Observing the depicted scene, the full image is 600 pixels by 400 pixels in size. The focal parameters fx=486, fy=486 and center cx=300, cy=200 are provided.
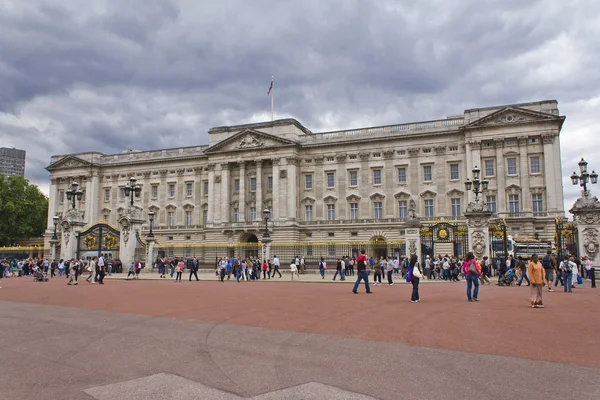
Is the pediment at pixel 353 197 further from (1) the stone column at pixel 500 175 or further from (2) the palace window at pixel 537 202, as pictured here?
(2) the palace window at pixel 537 202

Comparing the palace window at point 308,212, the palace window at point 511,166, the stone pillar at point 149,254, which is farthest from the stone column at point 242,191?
the palace window at point 511,166

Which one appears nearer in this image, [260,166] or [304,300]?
[304,300]

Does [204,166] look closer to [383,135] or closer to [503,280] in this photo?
[383,135]

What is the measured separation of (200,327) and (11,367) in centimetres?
424

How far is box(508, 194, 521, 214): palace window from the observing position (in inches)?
2029

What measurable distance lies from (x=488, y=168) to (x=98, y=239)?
131 feet

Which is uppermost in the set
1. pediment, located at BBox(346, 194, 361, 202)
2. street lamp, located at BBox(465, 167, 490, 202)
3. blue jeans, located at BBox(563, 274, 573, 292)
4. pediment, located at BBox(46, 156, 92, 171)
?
pediment, located at BBox(46, 156, 92, 171)

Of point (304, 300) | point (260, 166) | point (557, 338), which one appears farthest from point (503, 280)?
point (260, 166)

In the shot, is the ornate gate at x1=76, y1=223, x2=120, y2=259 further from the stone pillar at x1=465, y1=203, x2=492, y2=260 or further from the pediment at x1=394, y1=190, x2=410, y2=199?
the pediment at x1=394, y1=190, x2=410, y2=199

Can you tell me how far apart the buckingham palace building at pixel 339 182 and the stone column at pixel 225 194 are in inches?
7.2

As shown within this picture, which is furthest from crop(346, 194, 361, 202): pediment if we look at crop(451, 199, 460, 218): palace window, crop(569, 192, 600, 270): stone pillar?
crop(569, 192, 600, 270): stone pillar

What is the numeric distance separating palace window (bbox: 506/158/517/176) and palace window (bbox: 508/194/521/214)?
7.78 feet

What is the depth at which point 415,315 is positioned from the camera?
41.8ft

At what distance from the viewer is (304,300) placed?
671 inches
